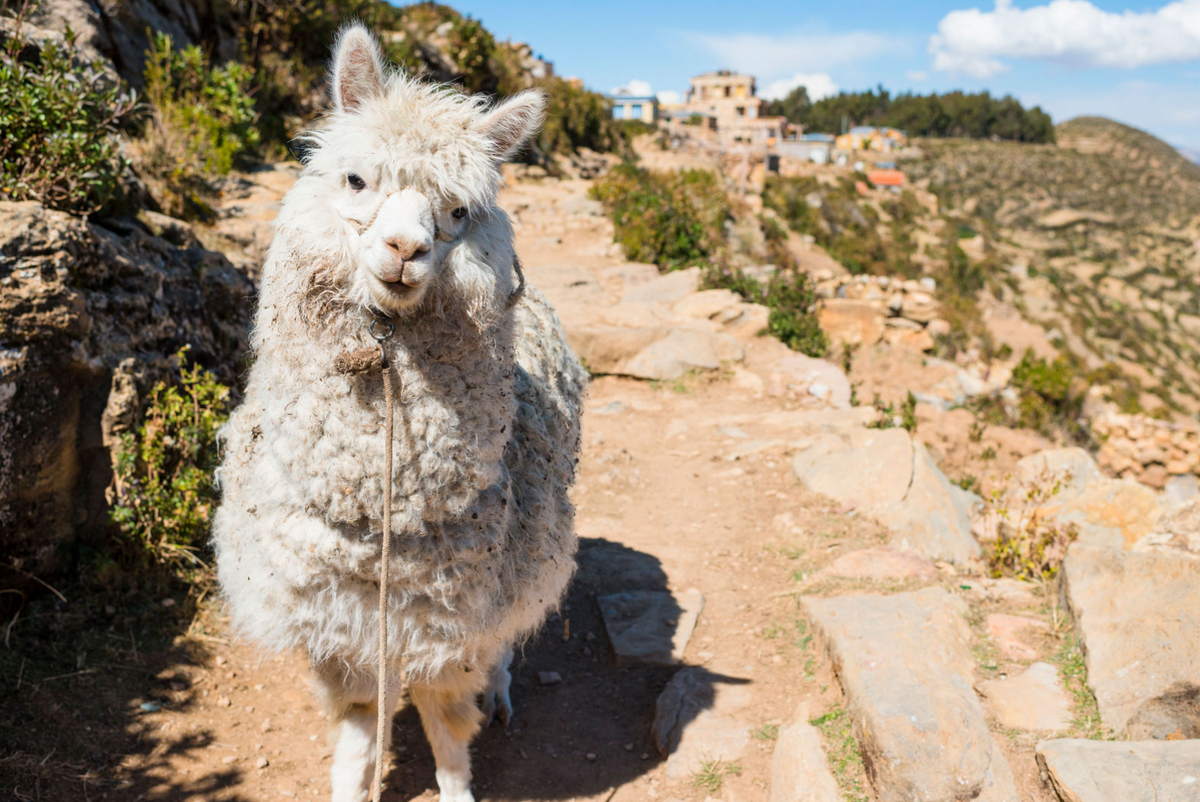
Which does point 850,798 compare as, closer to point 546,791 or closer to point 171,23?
point 546,791

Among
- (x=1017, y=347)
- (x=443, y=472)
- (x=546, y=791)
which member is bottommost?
(x=1017, y=347)

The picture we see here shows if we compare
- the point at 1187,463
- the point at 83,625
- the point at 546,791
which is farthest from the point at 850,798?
the point at 1187,463

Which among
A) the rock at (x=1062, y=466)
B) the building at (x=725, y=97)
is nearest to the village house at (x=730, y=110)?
the building at (x=725, y=97)

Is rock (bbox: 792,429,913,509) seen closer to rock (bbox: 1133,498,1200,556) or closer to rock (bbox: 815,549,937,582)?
rock (bbox: 815,549,937,582)

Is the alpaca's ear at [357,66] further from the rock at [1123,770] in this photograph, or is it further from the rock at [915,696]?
the rock at [1123,770]

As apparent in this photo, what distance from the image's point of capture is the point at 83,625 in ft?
10.8

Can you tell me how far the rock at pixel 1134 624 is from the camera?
2.83m

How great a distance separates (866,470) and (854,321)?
654cm

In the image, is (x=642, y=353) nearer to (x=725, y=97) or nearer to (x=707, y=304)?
(x=707, y=304)

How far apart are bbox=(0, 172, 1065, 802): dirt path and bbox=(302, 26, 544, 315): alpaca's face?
1790mm

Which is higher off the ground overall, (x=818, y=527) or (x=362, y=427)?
(x=362, y=427)

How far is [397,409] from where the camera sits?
1.89m

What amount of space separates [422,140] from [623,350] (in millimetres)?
5941

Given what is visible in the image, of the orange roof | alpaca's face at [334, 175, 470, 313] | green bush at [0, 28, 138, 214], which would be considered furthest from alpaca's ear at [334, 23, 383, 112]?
the orange roof
